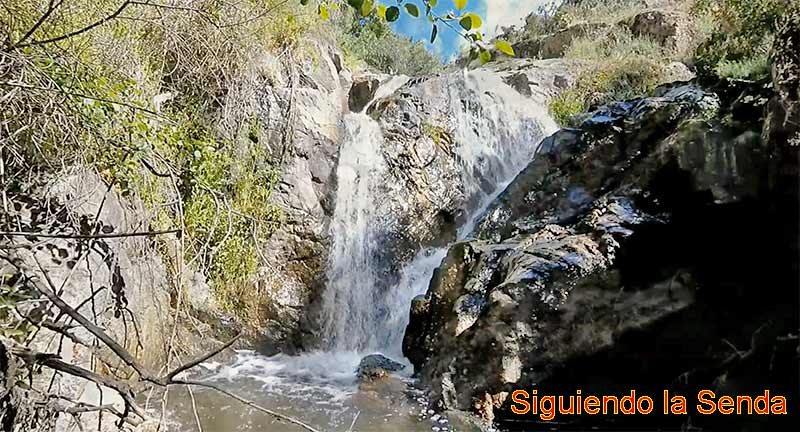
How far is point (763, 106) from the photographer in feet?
11.3

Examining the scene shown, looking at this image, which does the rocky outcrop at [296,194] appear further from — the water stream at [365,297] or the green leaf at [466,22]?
the green leaf at [466,22]

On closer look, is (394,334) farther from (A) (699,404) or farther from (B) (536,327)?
(A) (699,404)

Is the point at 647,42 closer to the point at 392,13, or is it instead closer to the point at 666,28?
the point at 666,28

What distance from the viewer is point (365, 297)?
243 inches

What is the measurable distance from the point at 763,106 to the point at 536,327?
1.98 meters

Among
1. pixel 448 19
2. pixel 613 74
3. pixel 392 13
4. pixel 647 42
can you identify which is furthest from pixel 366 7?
pixel 647 42

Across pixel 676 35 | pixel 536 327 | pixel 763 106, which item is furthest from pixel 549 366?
pixel 676 35

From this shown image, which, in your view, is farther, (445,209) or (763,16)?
(445,209)

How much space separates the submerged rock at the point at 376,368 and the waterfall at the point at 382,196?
54cm

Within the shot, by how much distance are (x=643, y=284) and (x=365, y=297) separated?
3.35 m

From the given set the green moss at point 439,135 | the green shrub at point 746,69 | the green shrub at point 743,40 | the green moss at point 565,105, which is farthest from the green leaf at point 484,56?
the green moss at point 565,105

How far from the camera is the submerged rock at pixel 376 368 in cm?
461

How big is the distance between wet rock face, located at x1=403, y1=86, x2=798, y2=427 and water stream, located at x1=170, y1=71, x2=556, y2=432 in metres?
0.63

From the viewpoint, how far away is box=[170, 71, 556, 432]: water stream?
388 centimetres
